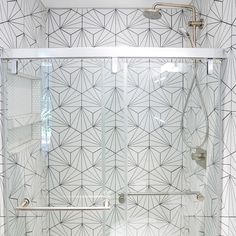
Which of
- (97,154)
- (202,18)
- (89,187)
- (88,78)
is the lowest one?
(89,187)

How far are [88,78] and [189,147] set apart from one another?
2.59 feet

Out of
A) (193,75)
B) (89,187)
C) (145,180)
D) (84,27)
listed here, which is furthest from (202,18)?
(89,187)

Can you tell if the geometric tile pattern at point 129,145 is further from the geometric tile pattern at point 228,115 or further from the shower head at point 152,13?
the shower head at point 152,13

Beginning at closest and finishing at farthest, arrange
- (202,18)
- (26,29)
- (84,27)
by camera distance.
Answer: (26,29), (202,18), (84,27)

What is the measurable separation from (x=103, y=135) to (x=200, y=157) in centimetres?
65

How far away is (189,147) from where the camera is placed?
5.82 ft

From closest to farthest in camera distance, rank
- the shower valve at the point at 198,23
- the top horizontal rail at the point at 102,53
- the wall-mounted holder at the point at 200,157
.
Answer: the top horizontal rail at the point at 102,53, the wall-mounted holder at the point at 200,157, the shower valve at the point at 198,23

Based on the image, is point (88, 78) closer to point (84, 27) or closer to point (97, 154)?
point (97, 154)

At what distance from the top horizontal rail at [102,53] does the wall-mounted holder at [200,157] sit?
60cm

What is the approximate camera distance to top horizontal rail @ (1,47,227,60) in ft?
5.20

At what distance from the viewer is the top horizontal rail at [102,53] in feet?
5.20

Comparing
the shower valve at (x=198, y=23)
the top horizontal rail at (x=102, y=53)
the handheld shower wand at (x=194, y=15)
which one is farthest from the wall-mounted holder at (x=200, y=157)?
the shower valve at (x=198, y=23)

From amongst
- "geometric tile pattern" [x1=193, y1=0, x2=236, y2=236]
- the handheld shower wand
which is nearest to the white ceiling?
the handheld shower wand

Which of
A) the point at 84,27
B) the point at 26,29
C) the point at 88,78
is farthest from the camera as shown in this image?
the point at 84,27
